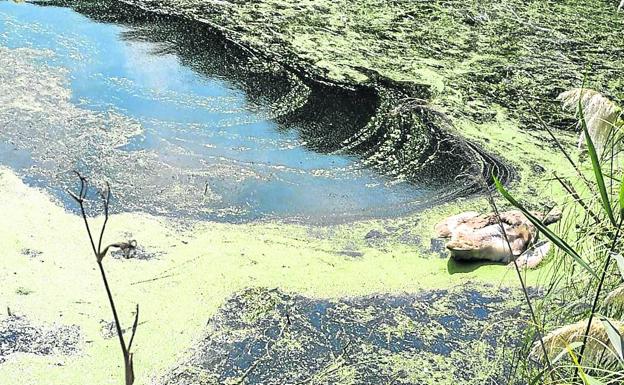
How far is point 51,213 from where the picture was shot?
9.06 ft

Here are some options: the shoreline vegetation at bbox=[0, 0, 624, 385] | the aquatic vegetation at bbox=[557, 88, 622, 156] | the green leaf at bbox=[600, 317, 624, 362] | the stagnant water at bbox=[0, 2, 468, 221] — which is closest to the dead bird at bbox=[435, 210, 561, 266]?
the shoreline vegetation at bbox=[0, 0, 624, 385]

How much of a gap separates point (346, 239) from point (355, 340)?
520 millimetres

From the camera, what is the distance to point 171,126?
3438 millimetres

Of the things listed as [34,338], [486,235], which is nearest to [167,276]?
[34,338]

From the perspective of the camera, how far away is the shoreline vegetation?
229cm

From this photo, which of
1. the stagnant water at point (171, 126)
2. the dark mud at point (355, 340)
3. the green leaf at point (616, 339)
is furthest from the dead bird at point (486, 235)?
the green leaf at point (616, 339)

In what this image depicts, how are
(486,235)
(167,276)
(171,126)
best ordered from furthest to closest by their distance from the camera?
(171,126) → (486,235) → (167,276)

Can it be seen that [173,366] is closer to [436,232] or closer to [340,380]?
[340,380]

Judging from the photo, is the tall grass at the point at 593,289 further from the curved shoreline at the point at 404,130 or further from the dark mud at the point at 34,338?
the curved shoreline at the point at 404,130

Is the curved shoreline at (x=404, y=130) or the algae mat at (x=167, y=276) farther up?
the curved shoreline at (x=404, y=130)

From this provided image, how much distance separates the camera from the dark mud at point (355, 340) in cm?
221

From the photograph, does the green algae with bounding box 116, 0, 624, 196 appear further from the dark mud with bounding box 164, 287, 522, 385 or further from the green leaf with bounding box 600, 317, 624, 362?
the green leaf with bounding box 600, 317, 624, 362

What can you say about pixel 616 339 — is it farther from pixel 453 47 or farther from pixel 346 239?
pixel 453 47

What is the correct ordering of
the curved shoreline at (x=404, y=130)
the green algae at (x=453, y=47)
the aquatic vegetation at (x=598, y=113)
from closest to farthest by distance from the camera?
the aquatic vegetation at (x=598, y=113)
the curved shoreline at (x=404, y=130)
the green algae at (x=453, y=47)
